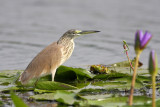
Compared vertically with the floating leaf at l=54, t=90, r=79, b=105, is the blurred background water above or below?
above

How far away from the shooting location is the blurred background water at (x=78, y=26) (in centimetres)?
1032

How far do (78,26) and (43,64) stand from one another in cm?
815

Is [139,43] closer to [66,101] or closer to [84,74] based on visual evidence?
[66,101]

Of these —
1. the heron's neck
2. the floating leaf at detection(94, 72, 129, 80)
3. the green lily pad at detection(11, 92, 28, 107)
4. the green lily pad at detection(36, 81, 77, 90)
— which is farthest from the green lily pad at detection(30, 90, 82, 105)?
the heron's neck

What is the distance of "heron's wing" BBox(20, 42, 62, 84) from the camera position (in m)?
6.41

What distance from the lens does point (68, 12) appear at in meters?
17.2

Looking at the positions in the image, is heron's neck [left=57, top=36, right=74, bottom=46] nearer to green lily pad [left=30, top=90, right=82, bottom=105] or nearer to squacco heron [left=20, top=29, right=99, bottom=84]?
squacco heron [left=20, top=29, right=99, bottom=84]

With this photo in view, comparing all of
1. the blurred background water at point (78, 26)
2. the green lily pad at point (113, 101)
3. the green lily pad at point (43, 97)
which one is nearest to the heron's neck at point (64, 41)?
the green lily pad at point (43, 97)

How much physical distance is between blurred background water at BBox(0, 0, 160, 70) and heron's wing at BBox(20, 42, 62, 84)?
219 centimetres

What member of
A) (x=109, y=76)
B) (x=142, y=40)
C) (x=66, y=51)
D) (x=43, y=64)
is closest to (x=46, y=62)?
(x=43, y=64)

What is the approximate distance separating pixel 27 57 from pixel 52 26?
4929mm

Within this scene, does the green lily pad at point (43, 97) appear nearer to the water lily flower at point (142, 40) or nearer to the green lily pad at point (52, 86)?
the green lily pad at point (52, 86)

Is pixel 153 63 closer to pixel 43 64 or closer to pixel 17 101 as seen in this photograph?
pixel 17 101

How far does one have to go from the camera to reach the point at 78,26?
1458 centimetres
